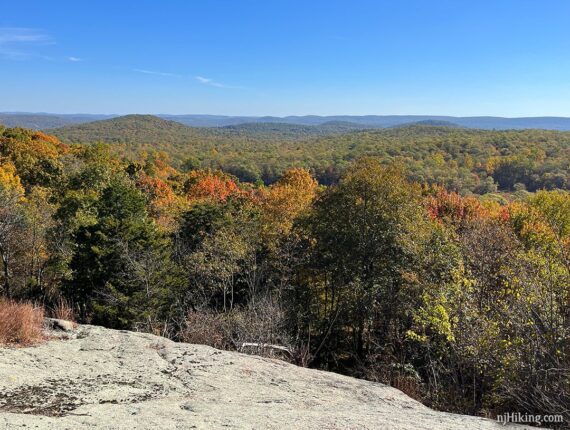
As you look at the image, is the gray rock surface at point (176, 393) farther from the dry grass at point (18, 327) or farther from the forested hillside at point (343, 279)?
the forested hillside at point (343, 279)

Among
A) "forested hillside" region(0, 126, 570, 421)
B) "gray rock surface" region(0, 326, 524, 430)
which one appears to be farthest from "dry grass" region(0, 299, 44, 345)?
"forested hillside" region(0, 126, 570, 421)

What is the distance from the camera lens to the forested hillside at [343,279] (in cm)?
970

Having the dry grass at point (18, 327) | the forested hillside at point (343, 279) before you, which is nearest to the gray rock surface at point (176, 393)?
the dry grass at point (18, 327)

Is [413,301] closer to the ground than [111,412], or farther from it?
closer to the ground

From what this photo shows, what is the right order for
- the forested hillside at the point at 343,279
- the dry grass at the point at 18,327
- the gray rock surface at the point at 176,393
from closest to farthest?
the gray rock surface at the point at 176,393 → the dry grass at the point at 18,327 → the forested hillside at the point at 343,279

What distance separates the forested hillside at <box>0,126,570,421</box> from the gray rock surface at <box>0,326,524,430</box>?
8.27 ft

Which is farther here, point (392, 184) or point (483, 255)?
point (392, 184)

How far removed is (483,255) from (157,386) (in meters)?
10.7

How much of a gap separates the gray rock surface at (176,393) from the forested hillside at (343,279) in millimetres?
2520

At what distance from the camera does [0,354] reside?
6949mm

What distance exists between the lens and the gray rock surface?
5539mm

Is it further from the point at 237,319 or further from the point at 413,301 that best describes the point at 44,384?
the point at 413,301

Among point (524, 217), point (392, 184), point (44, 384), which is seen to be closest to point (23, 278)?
point (392, 184)

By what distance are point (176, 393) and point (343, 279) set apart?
15.7m
